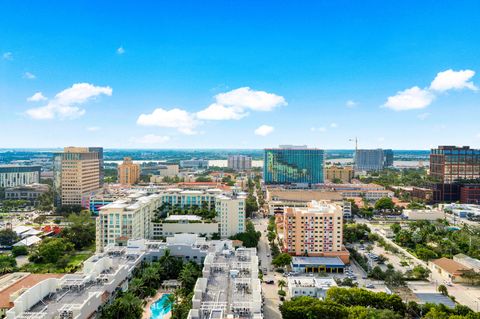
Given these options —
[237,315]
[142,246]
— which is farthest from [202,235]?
[237,315]

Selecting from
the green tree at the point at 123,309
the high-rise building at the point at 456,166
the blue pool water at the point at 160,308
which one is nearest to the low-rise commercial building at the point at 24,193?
the blue pool water at the point at 160,308

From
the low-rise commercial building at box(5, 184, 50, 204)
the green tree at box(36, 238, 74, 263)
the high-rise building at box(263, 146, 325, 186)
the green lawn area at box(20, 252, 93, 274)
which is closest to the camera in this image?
the green lawn area at box(20, 252, 93, 274)

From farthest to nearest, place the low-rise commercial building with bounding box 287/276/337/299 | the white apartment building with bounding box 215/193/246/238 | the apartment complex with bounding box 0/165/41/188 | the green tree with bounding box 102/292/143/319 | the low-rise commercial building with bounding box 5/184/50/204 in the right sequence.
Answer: the apartment complex with bounding box 0/165/41/188 < the low-rise commercial building with bounding box 5/184/50/204 < the white apartment building with bounding box 215/193/246/238 < the low-rise commercial building with bounding box 287/276/337/299 < the green tree with bounding box 102/292/143/319

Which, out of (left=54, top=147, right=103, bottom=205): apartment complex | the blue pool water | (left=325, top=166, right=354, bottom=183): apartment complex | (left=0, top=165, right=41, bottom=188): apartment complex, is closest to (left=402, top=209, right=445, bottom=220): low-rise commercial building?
(left=325, top=166, right=354, bottom=183): apartment complex

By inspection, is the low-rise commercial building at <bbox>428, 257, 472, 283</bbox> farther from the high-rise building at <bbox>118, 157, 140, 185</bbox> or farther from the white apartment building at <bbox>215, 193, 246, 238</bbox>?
the high-rise building at <bbox>118, 157, 140, 185</bbox>

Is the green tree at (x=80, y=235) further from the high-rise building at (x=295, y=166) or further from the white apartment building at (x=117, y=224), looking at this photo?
the high-rise building at (x=295, y=166)
